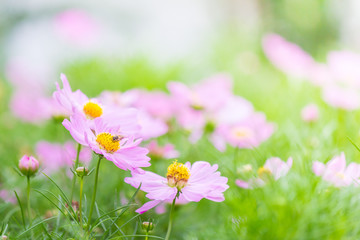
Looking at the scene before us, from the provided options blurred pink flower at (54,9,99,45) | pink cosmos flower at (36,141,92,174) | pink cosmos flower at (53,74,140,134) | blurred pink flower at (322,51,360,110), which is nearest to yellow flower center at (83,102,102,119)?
pink cosmos flower at (53,74,140,134)

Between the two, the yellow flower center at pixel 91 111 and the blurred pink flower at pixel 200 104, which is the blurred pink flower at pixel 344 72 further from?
the yellow flower center at pixel 91 111

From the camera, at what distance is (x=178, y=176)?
Result: 55cm

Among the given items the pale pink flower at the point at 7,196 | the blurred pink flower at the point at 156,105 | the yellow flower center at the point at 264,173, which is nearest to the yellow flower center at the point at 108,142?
the yellow flower center at the point at 264,173

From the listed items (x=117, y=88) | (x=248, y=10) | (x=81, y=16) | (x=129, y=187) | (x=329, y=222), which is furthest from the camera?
(x=248, y=10)

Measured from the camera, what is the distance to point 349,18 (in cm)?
301

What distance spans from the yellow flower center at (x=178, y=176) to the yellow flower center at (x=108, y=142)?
3.2 inches

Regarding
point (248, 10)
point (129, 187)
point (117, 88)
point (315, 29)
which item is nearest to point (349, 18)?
point (315, 29)

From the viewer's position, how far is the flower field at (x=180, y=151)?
0.54m

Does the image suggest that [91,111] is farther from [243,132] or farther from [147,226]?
[243,132]

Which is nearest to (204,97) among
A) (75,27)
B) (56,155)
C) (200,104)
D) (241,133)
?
(200,104)

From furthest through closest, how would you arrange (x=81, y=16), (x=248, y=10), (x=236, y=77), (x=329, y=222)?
1. (x=248, y=10)
2. (x=81, y=16)
3. (x=236, y=77)
4. (x=329, y=222)

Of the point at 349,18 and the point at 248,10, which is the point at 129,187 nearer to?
the point at 349,18

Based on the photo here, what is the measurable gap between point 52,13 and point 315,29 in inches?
80.2

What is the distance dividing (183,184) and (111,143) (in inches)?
4.4
